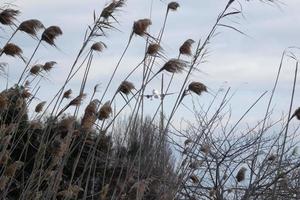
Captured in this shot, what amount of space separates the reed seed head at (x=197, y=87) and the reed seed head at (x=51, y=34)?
0.90 m

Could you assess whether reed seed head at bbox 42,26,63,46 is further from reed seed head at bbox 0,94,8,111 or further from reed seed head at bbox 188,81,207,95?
reed seed head at bbox 188,81,207,95

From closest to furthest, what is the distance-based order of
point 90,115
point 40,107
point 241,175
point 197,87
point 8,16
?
point 8,16 < point 197,87 < point 90,115 < point 40,107 < point 241,175

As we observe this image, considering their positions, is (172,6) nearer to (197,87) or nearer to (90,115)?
(197,87)

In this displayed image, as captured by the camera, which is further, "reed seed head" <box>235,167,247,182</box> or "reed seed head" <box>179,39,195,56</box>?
"reed seed head" <box>235,167,247,182</box>

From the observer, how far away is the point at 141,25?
14.0 ft

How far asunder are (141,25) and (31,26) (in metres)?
0.69

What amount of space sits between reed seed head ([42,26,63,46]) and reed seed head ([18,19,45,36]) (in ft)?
0.37

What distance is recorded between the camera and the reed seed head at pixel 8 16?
3.96m

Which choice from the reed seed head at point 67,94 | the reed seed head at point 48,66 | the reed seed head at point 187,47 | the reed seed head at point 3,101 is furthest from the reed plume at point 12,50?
the reed seed head at point 187,47

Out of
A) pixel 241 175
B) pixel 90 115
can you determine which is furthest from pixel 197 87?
pixel 241 175

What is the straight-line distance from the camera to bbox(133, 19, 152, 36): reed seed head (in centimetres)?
428

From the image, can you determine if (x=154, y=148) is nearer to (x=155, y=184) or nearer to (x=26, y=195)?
(x=26, y=195)

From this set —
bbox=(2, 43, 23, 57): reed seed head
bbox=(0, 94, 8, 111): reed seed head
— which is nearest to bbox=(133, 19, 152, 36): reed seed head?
bbox=(2, 43, 23, 57): reed seed head

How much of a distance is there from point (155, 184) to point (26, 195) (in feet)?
8.96
